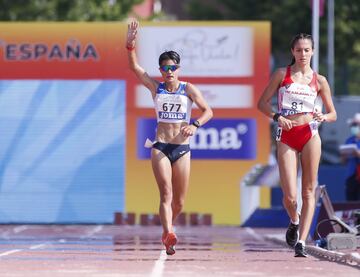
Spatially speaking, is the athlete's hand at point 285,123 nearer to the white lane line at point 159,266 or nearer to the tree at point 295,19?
the white lane line at point 159,266

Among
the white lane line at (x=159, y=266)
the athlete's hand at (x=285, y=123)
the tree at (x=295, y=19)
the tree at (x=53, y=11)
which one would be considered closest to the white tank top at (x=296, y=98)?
the athlete's hand at (x=285, y=123)

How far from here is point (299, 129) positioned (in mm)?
15812

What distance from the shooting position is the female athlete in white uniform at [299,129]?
15820 mm

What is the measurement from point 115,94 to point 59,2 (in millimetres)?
25446

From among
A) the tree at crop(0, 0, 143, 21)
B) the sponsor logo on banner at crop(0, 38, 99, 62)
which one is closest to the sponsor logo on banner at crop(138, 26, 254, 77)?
the sponsor logo on banner at crop(0, 38, 99, 62)

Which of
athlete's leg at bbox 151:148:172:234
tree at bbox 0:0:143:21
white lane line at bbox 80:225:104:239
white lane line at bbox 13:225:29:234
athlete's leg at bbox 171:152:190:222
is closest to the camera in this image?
athlete's leg at bbox 151:148:172:234

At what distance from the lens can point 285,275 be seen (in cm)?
1306

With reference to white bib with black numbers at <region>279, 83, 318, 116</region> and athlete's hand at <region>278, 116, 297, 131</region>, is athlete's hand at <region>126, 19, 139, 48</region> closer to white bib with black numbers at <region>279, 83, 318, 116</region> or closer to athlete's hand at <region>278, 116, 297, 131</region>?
white bib with black numbers at <region>279, 83, 318, 116</region>

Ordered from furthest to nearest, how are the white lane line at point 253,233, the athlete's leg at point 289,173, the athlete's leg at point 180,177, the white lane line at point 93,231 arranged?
the white lane line at point 253,233 → the white lane line at point 93,231 → the athlete's leg at point 180,177 → the athlete's leg at point 289,173

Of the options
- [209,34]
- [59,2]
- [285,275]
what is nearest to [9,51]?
[209,34]

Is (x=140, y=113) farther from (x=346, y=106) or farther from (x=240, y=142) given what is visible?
(x=346, y=106)

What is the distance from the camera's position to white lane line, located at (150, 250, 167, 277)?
42.6 ft

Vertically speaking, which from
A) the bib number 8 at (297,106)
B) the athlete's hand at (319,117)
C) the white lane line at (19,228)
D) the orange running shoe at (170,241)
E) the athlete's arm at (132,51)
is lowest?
the white lane line at (19,228)

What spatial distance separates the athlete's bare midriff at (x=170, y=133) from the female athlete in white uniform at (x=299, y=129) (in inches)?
42.7
